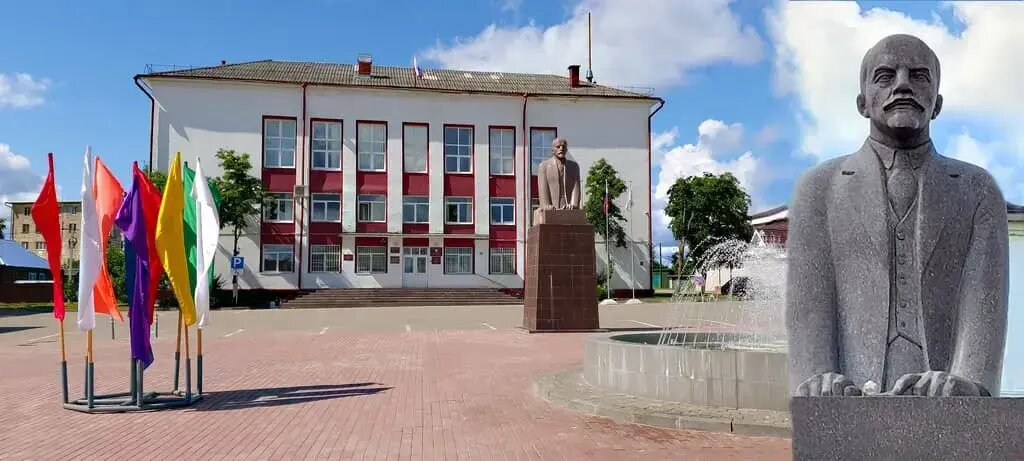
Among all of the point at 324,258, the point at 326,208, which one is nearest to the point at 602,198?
the point at 326,208

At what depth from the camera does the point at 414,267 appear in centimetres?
4338

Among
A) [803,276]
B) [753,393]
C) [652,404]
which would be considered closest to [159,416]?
[652,404]

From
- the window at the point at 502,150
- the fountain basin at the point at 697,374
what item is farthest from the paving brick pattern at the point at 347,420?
the window at the point at 502,150

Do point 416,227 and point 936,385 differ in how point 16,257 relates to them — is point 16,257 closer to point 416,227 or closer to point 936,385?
point 416,227

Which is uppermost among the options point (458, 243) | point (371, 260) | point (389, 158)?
point (389, 158)

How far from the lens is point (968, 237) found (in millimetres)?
3182

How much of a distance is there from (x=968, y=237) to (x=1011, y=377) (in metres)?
3.76

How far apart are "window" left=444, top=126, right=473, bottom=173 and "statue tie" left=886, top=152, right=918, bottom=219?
136 feet

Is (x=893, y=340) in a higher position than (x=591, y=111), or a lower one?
lower

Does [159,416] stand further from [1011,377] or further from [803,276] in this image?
[1011,377]

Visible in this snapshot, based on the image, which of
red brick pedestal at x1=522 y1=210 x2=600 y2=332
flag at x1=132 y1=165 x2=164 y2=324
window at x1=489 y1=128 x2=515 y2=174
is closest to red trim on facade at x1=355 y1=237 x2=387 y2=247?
window at x1=489 y1=128 x2=515 y2=174

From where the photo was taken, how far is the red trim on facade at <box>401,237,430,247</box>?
1703 inches

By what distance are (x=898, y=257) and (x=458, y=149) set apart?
138 ft

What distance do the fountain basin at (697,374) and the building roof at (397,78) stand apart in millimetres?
36480
